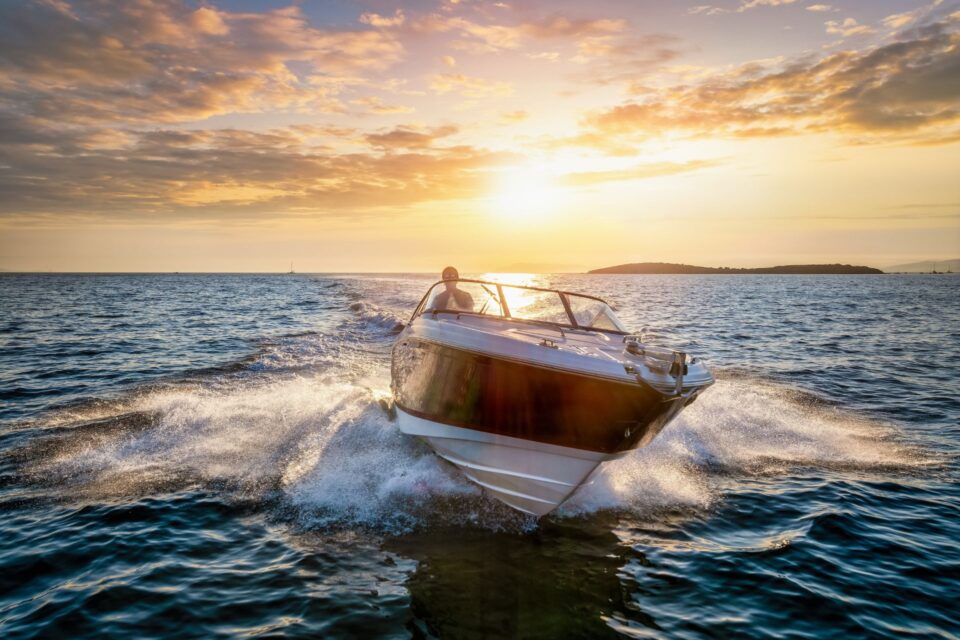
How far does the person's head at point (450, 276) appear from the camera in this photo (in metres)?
9.59

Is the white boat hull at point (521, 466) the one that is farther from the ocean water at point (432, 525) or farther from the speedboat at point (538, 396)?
the ocean water at point (432, 525)

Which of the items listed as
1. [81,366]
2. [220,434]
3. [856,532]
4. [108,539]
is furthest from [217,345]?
[856,532]

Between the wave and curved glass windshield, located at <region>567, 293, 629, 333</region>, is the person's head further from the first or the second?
the wave

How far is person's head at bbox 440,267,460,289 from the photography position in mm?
9594

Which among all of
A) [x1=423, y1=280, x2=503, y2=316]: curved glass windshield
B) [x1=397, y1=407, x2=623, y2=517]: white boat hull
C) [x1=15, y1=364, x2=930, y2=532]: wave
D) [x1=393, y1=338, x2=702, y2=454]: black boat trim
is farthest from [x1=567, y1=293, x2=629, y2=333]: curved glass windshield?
[x1=397, y1=407, x2=623, y2=517]: white boat hull

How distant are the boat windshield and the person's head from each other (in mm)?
28

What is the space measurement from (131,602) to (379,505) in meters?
2.90

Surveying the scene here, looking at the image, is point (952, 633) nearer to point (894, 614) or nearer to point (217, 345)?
point (894, 614)

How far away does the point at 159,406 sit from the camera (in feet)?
39.1

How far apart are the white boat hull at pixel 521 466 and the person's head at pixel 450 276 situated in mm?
2641

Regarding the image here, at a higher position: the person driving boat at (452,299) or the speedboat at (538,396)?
the person driving boat at (452,299)

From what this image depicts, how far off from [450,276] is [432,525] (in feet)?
14.8

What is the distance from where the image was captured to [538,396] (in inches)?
267

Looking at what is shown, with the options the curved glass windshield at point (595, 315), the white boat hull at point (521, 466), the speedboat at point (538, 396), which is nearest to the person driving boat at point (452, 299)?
the speedboat at point (538, 396)
